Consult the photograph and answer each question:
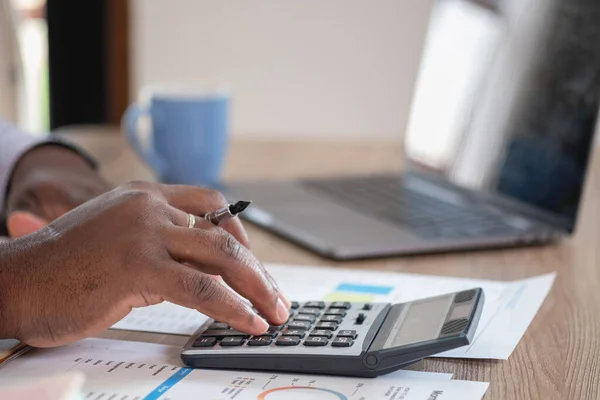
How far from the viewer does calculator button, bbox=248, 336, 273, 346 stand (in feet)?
2.16

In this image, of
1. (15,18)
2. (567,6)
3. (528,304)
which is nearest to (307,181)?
(567,6)

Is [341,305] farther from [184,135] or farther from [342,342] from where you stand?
[184,135]

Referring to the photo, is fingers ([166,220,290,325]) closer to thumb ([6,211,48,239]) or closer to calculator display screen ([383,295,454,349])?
calculator display screen ([383,295,454,349])

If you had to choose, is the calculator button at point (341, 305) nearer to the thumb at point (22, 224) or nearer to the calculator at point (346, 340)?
the calculator at point (346, 340)

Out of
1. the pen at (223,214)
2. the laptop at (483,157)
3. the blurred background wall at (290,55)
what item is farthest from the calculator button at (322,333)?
the blurred background wall at (290,55)

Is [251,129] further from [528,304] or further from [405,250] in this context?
[528,304]

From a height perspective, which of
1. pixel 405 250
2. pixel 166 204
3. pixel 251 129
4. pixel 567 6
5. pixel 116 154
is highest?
pixel 567 6

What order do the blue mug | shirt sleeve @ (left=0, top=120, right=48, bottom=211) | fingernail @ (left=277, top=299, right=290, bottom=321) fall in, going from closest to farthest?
fingernail @ (left=277, top=299, right=290, bottom=321) < shirt sleeve @ (left=0, top=120, right=48, bottom=211) < the blue mug

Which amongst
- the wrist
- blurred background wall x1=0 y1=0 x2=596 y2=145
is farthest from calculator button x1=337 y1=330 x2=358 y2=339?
blurred background wall x1=0 y1=0 x2=596 y2=145

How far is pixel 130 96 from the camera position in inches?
118

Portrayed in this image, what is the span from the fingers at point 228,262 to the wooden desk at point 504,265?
0.08 meters

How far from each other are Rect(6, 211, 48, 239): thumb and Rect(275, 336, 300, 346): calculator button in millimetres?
416

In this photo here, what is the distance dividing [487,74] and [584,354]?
0.58m

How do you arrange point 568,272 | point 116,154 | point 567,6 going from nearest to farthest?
point 568,272 → point 567,6 → point 116,154
